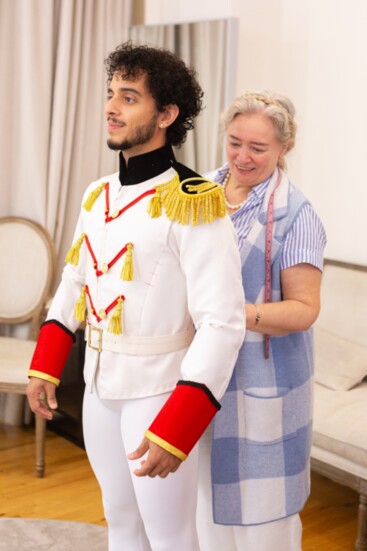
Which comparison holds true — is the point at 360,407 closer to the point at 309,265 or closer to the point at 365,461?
the point at 365,461

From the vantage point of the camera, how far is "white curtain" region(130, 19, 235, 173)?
3576mm

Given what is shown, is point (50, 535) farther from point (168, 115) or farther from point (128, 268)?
point (168, 115)

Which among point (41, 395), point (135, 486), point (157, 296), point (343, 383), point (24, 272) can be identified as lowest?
point (343, 383)

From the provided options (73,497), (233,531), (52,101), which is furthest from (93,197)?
(52,101)

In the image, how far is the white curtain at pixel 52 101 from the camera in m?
3.77

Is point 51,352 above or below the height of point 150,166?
below

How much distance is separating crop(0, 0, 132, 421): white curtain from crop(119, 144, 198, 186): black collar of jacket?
212 centimetres

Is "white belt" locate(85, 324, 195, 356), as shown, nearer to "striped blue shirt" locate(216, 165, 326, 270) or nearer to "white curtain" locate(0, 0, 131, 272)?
"striped blue shirt" locate(216, 165, 326, 270)

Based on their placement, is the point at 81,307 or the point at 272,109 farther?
the point at 272,109

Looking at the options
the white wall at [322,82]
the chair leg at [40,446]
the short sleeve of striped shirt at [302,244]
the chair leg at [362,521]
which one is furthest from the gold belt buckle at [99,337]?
the white wall at [322,82]

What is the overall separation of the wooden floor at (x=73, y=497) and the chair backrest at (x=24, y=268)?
23.7 inches

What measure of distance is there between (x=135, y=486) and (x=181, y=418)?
24 cm

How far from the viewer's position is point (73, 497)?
3217mm

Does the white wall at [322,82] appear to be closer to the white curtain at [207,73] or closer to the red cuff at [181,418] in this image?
the white curtain at [207,73]
